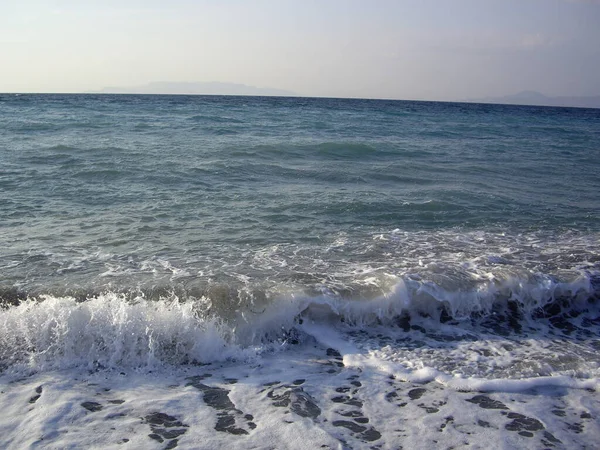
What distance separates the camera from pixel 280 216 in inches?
388

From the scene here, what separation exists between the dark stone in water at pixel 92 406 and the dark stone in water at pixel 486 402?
130 inches

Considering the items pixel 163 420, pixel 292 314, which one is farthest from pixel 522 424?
pixel 163 420

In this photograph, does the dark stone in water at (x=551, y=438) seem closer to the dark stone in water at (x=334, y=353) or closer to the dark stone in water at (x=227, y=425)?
the dark stone in water at (x=334, y=353)

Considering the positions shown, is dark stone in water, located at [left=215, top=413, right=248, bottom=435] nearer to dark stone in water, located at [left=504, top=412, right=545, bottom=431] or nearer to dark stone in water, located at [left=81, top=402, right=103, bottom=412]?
dark stone in water, located at [left=81, top=402, right=103, bottom=412]

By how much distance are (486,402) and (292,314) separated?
7.96 feet

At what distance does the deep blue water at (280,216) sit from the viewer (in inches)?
280

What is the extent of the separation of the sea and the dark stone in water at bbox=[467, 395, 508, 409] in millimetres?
18

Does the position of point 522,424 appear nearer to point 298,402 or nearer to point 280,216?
point 298,402

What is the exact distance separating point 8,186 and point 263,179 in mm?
5782

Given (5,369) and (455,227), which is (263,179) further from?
(5,369)

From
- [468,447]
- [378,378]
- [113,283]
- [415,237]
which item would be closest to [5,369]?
[113,283]

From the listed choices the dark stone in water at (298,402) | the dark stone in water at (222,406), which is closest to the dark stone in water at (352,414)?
the dark stone in water at (298,402)

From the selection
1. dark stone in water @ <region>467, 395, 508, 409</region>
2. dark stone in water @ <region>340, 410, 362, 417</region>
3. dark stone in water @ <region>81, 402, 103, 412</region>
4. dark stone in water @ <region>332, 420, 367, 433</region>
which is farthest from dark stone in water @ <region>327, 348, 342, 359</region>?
dark stone in water @ <region>81, 402, 103, 412</region>

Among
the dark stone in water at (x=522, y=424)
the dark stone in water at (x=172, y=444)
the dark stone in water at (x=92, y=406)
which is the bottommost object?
the dark stone in water at (x=172, y=444)
